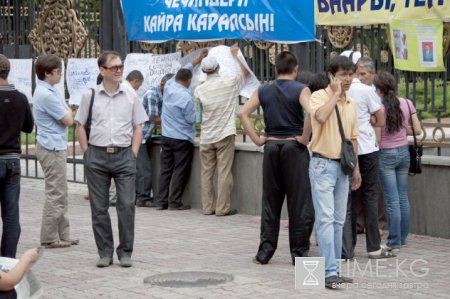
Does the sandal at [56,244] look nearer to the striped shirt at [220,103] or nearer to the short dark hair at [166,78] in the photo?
the striped shirt at [220,103]

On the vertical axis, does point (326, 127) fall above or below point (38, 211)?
above

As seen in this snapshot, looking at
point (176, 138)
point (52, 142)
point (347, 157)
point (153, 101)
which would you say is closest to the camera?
point (347, 157)

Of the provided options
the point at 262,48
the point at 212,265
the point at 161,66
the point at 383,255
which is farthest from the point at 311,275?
the point at 161,66

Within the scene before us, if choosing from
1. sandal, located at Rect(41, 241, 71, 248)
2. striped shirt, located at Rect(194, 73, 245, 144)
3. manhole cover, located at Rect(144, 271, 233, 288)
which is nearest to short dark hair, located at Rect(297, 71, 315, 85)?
manhole cover, located at Rect(144, 271, 233, 288)

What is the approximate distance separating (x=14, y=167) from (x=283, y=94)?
2.42 meters

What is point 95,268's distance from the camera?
385 inches

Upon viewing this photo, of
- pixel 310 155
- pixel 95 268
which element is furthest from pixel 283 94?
pixel 95 268

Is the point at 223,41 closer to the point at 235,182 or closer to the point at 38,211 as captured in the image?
the point at 235,182

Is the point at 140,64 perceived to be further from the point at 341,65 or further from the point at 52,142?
the point at 341,65

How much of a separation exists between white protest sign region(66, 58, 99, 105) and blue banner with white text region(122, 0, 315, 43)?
973 mm

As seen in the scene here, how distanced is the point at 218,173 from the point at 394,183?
323 cm

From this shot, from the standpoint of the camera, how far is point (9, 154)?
933 cm

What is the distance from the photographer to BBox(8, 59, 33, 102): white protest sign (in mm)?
16453

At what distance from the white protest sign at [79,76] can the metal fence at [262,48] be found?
1.25 feet
